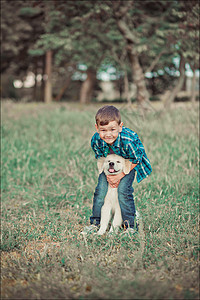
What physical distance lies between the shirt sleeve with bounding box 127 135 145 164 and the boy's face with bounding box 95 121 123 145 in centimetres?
16

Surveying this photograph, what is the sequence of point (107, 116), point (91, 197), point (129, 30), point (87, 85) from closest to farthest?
point (107, 116), point (91, 197), point (129, 30), point (87, 85)

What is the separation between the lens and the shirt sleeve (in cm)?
303

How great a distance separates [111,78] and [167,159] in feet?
93.8

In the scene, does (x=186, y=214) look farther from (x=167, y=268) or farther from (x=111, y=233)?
(x=167, y=268)

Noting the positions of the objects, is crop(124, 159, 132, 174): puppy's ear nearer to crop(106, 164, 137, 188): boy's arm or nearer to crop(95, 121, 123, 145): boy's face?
Result: crop(106, 164, 137, 188): boy's arm

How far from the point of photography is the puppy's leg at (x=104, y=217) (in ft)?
10.6

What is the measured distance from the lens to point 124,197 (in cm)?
315

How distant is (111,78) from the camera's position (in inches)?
1314

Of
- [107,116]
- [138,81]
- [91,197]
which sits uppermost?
[138,81]

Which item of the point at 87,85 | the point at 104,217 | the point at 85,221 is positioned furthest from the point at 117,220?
the point at 87,85

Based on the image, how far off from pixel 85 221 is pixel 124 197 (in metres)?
0.96

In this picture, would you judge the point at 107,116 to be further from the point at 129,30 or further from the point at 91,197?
the point at 129,30

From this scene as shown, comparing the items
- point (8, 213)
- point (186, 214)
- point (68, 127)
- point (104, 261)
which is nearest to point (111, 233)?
point (104, 261)

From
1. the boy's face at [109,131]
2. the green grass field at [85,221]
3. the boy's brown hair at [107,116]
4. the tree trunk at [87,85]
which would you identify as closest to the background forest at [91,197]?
the green grass field at [85,221]
